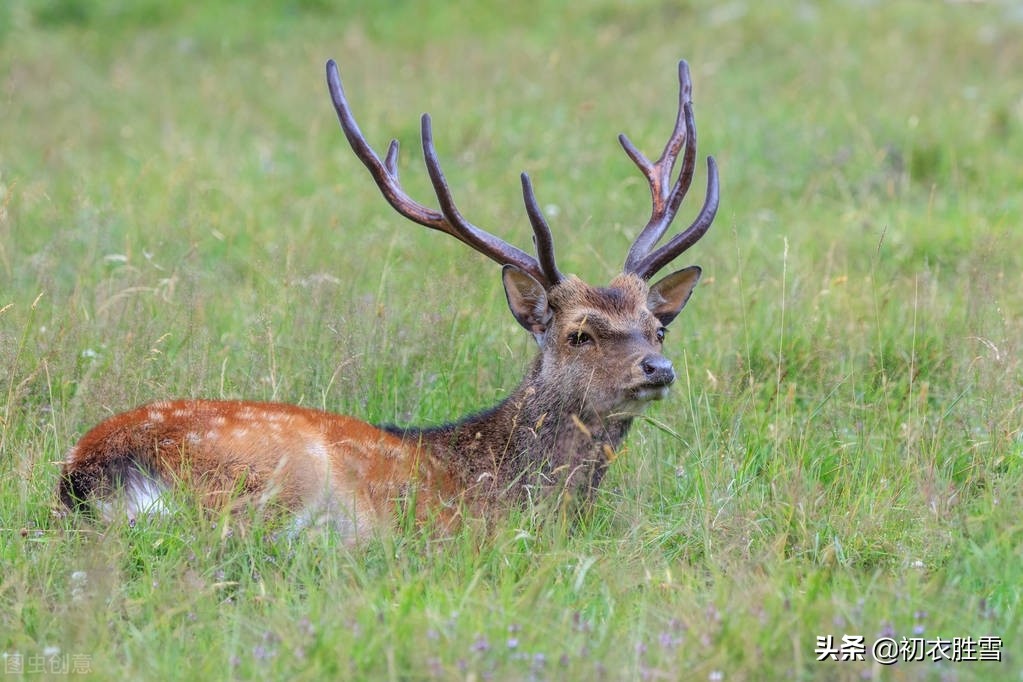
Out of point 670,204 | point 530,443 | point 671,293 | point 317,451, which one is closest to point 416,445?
point 530,443

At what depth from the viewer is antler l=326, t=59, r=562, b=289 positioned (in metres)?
4.88

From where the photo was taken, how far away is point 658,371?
15.0 ft

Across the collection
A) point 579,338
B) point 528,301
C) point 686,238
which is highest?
point 686,238

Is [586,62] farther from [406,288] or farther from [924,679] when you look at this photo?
[924,679]

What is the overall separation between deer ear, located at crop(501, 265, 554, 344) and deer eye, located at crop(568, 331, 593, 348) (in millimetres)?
162

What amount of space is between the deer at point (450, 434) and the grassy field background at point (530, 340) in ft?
0.51

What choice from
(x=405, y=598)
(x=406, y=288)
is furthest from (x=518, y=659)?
(x=406, y=288)

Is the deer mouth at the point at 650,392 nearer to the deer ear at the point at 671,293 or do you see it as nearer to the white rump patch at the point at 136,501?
the deer ear at the point at 671,293

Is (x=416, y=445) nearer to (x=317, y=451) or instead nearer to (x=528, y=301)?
(x=317, y=451)

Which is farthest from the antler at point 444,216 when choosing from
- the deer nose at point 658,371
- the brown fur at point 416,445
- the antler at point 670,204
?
the deer nose at point 658,371

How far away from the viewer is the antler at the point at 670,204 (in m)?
5.09

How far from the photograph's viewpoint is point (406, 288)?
635cm

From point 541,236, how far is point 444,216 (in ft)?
1.17

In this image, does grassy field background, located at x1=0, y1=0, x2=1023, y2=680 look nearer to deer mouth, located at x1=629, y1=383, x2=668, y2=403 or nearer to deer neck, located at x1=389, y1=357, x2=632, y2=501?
deer neck, located at x1=389, y1=357, x2=632, y2=501
